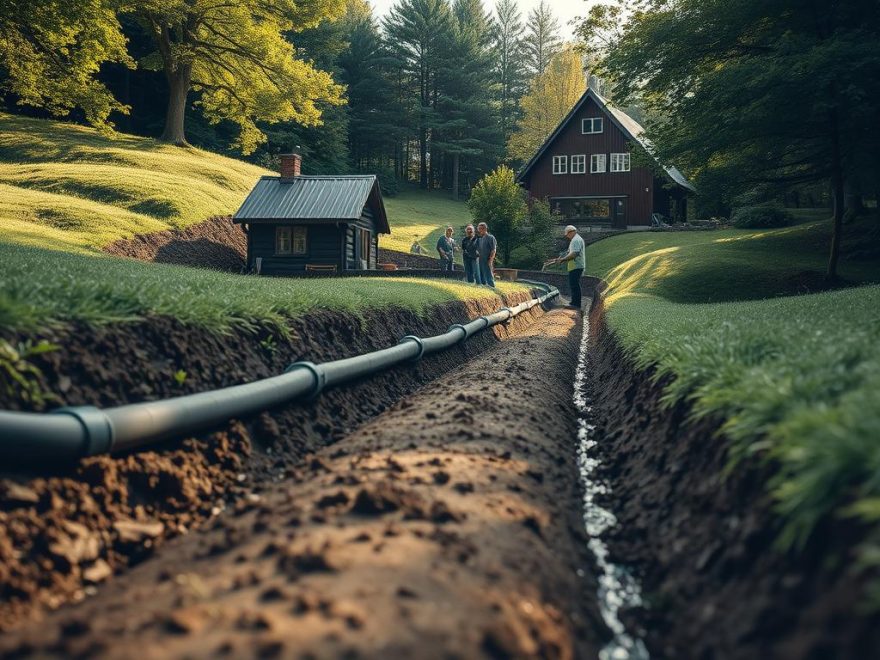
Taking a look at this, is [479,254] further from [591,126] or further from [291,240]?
[591,126]

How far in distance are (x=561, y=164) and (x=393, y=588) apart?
1809 inches

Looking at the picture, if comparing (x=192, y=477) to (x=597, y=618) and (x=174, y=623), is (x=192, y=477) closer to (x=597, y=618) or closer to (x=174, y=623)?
(x=174, y=623)

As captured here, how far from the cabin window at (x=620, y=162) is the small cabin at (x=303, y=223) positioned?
22.8 meters

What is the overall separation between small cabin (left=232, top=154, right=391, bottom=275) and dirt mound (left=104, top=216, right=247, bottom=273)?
113 cm

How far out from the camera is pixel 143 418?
12.1 feet

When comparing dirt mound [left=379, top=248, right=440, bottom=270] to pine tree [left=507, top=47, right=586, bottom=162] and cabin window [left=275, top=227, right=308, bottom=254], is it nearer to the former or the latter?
cabin window [left=275, top=227, right=308, bottom=254]

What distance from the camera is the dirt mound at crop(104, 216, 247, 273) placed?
69.4 feet

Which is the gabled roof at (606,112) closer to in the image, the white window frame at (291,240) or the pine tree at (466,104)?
the pine tree at (466,104)

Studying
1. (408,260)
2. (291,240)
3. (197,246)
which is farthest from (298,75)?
(197,246)

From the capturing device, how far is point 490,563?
2777mm

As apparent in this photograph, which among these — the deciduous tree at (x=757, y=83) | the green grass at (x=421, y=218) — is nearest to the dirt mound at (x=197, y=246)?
the green grass at (x=421, y=218)

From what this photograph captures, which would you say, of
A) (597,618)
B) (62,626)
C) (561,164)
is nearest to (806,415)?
(597,618)

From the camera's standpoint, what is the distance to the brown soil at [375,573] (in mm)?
2084

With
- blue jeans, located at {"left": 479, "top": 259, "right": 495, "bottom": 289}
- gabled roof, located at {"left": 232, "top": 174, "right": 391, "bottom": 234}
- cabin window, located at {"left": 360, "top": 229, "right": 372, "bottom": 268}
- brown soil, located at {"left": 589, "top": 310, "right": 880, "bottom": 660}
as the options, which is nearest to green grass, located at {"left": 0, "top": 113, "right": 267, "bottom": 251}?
gabled roof, located at {"left": 232, "top": 174, "right": 391, "bottom": 234}
